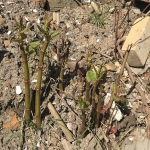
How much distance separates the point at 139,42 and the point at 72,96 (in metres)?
0.81

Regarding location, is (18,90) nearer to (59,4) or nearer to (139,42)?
(139,42)

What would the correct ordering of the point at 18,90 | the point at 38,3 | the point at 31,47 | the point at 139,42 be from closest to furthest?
the point at 31,47 → the point at 18,90 → the point at 139,42 → the point at 38,3

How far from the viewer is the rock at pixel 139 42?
2.99 metres

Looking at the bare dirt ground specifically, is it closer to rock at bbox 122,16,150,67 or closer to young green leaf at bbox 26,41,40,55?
rock at bbox 122,16,150,67

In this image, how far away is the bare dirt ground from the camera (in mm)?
2617

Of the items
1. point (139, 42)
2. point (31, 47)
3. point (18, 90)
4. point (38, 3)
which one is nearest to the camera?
point (31, 47)

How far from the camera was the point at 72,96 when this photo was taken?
2785 mm

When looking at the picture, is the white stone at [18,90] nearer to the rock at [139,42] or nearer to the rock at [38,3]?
the rock at [139,42]

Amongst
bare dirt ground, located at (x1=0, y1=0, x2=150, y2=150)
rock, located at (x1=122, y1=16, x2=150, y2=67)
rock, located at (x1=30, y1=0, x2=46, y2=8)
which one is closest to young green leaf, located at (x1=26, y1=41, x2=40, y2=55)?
bare dirt ground, located at (x1=0, y1=0, x2=150, y2=150)

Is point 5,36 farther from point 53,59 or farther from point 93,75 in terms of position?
point 93,75

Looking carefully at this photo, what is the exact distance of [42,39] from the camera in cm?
320

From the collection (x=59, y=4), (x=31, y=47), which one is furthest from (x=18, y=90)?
(x=59, y=4)

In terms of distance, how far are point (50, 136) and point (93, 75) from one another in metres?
0.68

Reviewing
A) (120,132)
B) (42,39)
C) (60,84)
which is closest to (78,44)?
(42,39)
